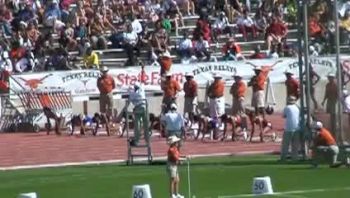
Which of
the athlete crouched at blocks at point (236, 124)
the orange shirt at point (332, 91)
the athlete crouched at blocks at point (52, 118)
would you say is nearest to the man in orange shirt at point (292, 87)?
the athlete crouched at blocks at point (236, 124)

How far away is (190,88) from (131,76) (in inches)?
129

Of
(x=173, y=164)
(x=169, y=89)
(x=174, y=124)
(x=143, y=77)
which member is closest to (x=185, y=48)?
(x=143, y=77)

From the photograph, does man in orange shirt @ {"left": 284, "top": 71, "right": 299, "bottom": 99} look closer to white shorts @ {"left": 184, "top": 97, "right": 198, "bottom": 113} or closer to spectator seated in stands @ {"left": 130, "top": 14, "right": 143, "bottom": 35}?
white shorts @ {"left": 184, "top": 97, "right": 198, "bottom": 113}

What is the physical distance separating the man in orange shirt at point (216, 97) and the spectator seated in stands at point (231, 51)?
547 centimetres

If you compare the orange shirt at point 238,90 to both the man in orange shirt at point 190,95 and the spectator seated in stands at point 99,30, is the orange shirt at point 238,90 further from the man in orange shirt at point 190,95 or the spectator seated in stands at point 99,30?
the spectator seated in stands at point 99,30

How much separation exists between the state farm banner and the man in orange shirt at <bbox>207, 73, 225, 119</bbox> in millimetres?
3399

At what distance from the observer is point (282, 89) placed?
152 ft

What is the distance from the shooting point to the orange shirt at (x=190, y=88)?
4162cm

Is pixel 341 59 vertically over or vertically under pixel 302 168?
over

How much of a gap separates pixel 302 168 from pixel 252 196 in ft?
19.7

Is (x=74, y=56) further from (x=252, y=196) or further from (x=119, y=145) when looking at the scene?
(x=252, y=196)

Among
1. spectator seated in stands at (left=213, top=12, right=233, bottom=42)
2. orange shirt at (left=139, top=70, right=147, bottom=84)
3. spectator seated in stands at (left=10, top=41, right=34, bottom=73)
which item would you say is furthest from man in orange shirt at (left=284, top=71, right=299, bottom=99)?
spectator seated in stands at (left=213, top=12, right=233, bottom=42)

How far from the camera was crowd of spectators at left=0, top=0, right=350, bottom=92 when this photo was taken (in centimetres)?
4528

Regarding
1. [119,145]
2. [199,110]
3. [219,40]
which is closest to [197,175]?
[119,145]
